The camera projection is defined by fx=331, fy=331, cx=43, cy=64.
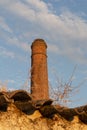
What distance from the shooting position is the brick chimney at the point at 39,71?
30.6 feet

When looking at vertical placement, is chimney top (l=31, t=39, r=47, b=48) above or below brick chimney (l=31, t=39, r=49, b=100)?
above

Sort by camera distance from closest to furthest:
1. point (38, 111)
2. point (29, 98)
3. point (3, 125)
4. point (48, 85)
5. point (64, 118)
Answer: point (3, 125)
point (29, 98)
point (38, 111)
point (64, 118)
point (48, 85)

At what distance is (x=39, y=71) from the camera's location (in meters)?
9.64

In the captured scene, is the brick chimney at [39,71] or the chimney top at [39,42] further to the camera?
the chimney top at [39,42]

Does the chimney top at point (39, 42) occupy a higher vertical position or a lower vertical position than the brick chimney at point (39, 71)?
higher

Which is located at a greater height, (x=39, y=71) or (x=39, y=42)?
(x=39, y=42)

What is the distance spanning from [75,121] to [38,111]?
1011mm

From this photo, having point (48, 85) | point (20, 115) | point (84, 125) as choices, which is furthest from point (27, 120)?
point (48, 85)

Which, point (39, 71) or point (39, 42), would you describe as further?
point (39, 42)

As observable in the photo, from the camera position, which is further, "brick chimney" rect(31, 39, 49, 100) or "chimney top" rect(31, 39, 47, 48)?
"chimney top" rect(31, 39, 47, 48)

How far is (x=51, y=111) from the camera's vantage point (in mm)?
5949

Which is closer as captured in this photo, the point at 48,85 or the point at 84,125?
the point at 84,125

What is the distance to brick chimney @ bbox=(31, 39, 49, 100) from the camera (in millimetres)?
9320

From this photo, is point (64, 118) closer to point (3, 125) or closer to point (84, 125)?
point (84, 125)
